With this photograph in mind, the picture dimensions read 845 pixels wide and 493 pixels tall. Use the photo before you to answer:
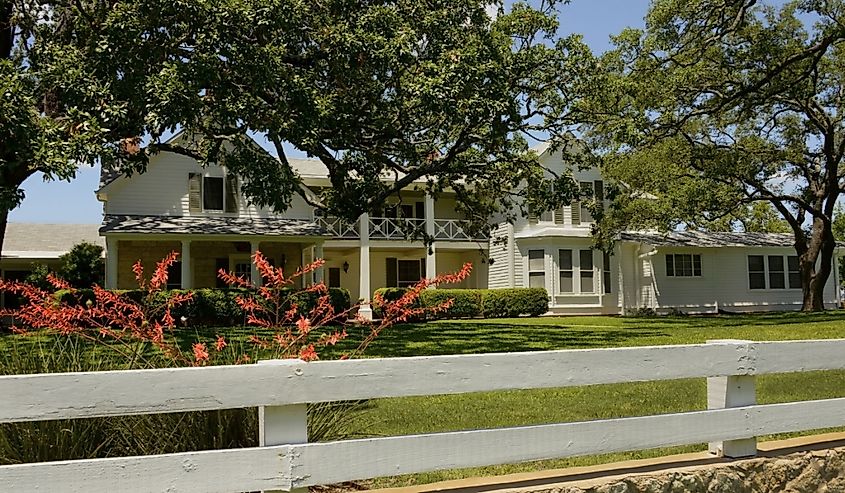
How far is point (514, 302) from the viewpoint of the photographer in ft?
96.5

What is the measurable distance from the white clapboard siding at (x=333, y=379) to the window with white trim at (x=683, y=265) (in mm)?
29570

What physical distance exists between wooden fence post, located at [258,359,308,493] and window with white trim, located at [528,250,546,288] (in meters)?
28.3

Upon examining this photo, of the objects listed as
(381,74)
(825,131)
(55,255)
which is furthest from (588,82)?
(55,255)

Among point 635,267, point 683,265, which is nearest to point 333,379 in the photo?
point 635,267

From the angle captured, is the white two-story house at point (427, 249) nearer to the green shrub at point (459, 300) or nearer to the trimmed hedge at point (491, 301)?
the trimmed hedge at point (491, 301)

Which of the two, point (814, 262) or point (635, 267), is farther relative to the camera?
point (635, 267)

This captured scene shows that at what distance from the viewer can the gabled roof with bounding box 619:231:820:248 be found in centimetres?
3256

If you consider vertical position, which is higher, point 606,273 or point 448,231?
point 448,231

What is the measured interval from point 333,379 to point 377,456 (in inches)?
17.1

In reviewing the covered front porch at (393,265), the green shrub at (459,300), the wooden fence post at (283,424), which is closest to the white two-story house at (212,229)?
the covered front porch at (393,265)

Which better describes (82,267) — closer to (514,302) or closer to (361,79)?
(514,302)

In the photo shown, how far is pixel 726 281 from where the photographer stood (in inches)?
1347

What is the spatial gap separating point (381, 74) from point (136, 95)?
13.9 ft

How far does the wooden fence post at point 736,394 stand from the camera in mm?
4672
